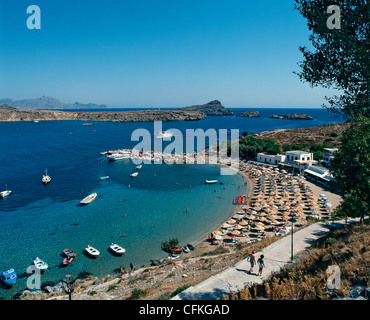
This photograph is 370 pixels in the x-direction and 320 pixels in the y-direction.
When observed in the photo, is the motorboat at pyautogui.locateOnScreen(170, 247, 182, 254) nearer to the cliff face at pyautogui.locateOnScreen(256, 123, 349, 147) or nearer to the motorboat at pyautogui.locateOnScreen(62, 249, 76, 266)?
the motorboat at pyautogui.locateOnScreen(62, 249, 76, 266)

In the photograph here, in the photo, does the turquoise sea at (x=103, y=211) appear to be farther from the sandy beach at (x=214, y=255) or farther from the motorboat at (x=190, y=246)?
the sandy beach at (x=214, y=255)

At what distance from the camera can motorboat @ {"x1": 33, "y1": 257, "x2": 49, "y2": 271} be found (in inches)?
858

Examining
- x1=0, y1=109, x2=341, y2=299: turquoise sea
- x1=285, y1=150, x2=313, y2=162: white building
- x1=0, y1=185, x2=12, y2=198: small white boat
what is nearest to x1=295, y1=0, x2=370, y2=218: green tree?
x1=0, y1=109, x2=341, y2=299: turquoise sea

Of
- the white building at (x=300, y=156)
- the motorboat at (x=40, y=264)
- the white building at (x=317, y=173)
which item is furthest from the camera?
the white building at (x=300, y=156)

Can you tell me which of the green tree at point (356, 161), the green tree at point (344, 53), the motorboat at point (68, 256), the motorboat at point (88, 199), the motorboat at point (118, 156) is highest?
the green tree at point (344, 53)

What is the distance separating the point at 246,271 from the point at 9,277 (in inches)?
744

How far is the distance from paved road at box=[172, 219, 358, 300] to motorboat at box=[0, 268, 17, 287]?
659 inches

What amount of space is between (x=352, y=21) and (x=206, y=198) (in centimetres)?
3238

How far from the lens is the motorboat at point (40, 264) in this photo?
21.8 m

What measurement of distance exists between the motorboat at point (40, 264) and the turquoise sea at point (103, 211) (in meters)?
0.74

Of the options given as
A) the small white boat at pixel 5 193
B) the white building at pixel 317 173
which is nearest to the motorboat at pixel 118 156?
the small white boat at pixel 5 193

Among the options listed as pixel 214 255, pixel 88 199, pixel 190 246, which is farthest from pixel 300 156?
pixel 88 199

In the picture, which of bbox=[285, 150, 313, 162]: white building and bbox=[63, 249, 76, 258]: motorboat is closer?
bbox=[63, 249, 76, 258]: motorboat
